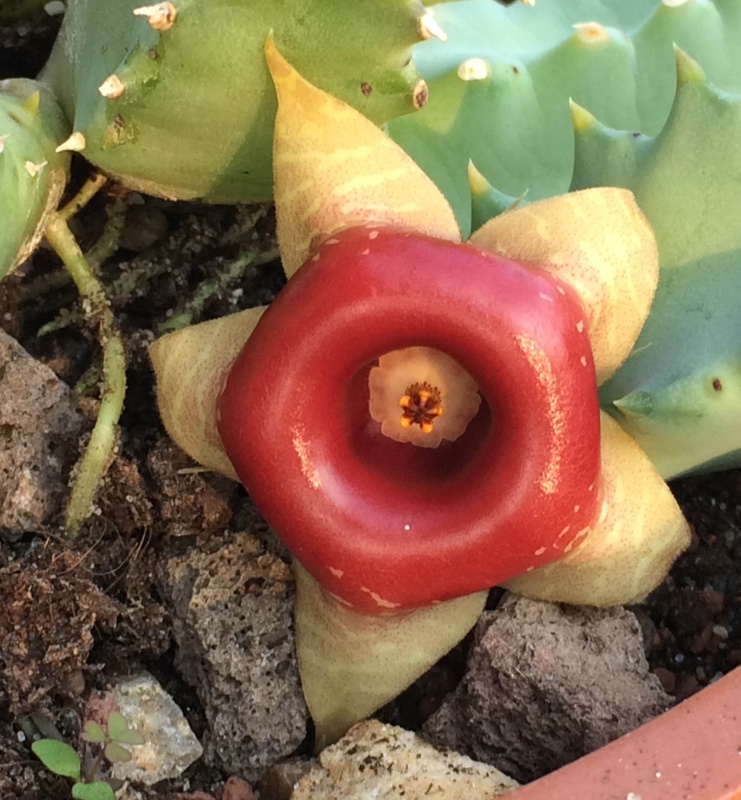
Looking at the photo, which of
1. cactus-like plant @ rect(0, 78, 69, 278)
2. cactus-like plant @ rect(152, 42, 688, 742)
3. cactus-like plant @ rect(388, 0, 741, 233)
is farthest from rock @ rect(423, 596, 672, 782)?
cactus-like plant @ rect(0, 78, 69, 278)

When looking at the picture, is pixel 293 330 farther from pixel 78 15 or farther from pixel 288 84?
pixel 78 15

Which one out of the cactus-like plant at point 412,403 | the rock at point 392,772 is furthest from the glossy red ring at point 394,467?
the rock at point 392,772

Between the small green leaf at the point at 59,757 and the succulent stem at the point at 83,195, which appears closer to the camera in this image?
the small green leaf at the point at 59,757

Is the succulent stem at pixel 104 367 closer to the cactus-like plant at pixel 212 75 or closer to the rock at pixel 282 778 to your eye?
the cactus-like plant at pixel 212 75

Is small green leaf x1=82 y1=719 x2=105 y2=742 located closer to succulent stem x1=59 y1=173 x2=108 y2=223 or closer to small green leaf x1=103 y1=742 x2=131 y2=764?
small green leaf x1=103 y1=742 x2=131 y2=764

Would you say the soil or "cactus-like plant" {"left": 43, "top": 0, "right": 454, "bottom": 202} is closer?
Answer: "cactus-like plant" {"left": 43, "top": 0, "right": 454, "bottom": 202}

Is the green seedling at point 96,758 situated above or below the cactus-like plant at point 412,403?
below

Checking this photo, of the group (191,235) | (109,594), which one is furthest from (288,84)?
(109,594)
